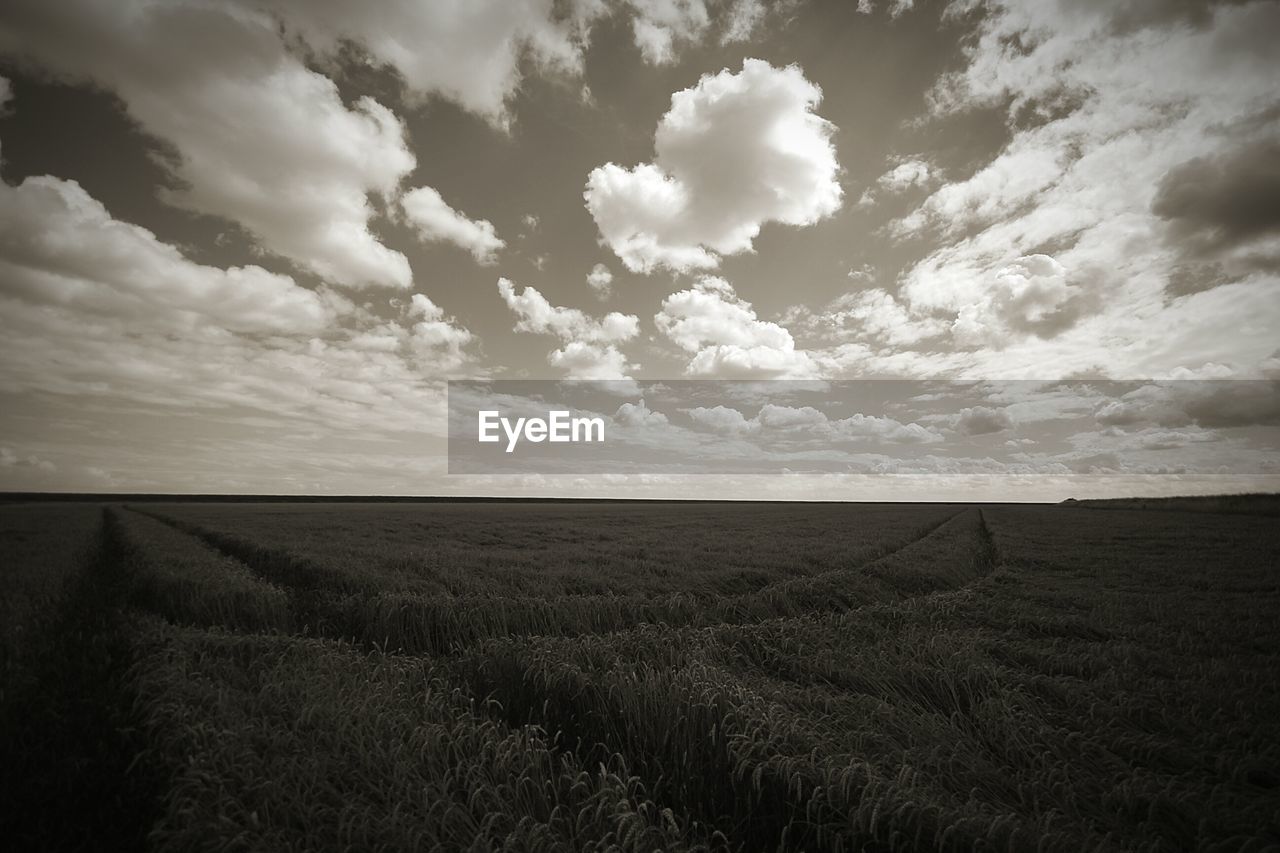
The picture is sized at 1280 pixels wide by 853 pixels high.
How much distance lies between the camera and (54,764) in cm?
487

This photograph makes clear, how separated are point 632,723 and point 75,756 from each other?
5085mm

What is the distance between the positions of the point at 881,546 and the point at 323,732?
21973 millimetres

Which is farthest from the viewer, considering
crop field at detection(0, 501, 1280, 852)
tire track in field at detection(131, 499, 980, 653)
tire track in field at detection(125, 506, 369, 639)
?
tire track in field at detection(125, 506, 369, 639)

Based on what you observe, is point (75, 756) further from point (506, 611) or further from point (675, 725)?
point (506, 611)

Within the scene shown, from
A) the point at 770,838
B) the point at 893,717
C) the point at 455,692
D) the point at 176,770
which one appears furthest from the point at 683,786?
the point at 176,770

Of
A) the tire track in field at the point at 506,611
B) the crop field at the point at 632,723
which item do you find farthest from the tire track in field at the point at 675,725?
the tire track in field at the point at 506,611

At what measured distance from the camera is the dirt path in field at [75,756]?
4195 millimetres

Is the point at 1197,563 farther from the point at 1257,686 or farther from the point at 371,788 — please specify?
the point at 371,788

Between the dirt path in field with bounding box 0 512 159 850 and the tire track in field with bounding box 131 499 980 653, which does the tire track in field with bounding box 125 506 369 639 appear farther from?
the dirt path in field with bounding box 0 512 159 850

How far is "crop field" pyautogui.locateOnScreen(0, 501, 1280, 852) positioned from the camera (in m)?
3.92

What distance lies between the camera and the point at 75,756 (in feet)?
16.6

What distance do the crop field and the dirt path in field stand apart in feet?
0.09

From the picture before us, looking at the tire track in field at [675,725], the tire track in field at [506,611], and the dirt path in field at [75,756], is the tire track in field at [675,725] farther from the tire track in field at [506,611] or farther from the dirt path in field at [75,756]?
the dirt path in field at [75,756]

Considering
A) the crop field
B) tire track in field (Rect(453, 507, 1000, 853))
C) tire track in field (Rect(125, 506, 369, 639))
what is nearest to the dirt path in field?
the crop field
